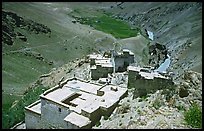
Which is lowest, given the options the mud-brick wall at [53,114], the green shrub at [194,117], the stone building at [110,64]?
the mud-brick wall at [53,114]

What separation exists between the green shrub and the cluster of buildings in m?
3.60

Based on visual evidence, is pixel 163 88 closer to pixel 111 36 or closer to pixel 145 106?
pixel 145 106

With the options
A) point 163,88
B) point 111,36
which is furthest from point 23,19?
point 163,88

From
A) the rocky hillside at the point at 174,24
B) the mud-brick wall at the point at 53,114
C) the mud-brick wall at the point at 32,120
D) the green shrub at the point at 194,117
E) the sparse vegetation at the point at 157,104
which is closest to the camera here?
the green shrub at the point at 194,117

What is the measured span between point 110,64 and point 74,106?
11.1m

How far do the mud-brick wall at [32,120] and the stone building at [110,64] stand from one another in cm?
827

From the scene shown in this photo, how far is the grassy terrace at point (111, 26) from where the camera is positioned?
97.8 meters

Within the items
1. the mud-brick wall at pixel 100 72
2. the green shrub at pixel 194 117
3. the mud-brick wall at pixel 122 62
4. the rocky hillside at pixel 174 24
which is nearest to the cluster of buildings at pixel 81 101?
the green shrub at pixel 194 117

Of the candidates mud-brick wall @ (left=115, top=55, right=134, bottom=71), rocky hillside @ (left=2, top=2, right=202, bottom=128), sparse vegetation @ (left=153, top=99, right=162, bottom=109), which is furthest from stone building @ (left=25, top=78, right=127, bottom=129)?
mud-brick wall @ (left=115, top=55, right=134, bottom=71)

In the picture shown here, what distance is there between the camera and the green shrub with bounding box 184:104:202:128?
1741 cm

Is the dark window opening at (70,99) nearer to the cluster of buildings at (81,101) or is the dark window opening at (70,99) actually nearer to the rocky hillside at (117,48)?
the cluster of buildings at (81,101)

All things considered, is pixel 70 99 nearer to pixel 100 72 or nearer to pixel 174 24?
pixel 100 72

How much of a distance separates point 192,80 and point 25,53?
46.4 metres

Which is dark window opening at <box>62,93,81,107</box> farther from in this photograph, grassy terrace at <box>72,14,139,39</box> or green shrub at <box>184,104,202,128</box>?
grassy terrace at <box>72,14,139,39</box>
